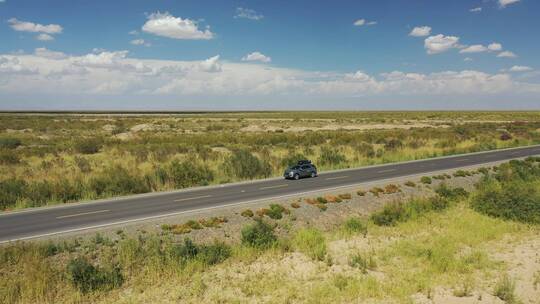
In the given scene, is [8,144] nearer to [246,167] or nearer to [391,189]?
[246,167]

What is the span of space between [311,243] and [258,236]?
2243mm

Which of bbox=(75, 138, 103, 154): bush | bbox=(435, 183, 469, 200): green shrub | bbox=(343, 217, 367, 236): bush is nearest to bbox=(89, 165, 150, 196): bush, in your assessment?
bbox=(343, 217, 367, 236): bush

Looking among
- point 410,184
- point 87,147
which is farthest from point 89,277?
point 87,147

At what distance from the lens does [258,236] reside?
1512cm

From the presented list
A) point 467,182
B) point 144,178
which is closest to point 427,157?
point 467,182

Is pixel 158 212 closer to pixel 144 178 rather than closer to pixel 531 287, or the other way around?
pixel 144 178

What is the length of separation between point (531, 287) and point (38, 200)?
25001mm

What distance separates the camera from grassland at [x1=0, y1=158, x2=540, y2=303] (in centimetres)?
1113

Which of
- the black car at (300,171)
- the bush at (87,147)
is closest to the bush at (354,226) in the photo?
the black car at (300,171)

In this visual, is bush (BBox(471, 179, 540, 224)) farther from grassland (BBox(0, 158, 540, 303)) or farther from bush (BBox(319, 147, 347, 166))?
bush (BBox(319, 147, 347, 166))

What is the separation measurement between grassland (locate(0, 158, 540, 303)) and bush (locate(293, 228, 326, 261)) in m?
0.05

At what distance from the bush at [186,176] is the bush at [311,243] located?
13470 mm

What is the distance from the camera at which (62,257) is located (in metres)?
12.8

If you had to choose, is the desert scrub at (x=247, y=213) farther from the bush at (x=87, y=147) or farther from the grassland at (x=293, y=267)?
the bush at (x=87, y=147)
